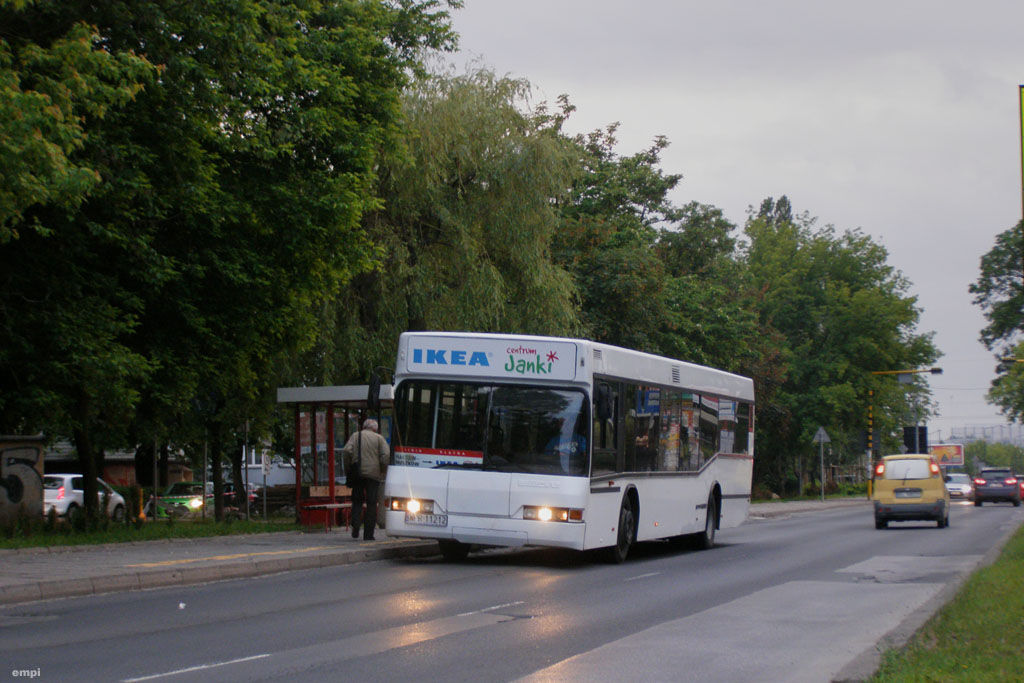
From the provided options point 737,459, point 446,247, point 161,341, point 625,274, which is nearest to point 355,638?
point 161,341

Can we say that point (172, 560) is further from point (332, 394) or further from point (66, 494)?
point (66, 494)

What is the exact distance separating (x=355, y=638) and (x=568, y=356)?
23.8 feet

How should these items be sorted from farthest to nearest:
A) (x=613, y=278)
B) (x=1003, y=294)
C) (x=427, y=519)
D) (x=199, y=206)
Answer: (x=1003, y=294) → (x=613, y=278) → (x=199, y=206) → (x=427, y=519)

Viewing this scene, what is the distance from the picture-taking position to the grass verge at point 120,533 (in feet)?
58.9

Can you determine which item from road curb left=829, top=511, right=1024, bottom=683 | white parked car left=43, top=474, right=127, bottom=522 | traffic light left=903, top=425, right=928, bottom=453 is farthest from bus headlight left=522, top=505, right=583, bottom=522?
traffic light left=903, top=425, right=928, bottom=453

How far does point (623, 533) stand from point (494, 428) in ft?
9.57

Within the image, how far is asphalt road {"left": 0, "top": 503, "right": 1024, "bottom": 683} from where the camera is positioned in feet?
27.5

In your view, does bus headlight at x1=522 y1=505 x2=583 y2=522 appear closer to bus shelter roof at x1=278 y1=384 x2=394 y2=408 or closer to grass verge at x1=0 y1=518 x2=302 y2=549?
bus shelter roof at x1=278 y1=384 x2=394 y2=408

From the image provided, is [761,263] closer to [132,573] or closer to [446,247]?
[446,247]

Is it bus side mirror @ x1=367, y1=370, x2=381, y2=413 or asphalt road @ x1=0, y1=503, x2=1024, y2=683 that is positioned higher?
bus side mirror @ x1=367, y1=370, x2=381, y2=413

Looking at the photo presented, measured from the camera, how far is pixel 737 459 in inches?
925

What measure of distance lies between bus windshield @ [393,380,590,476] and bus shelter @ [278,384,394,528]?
4962mm

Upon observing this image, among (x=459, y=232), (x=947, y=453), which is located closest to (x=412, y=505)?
(x=459, y=232)

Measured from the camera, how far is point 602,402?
54.7 feet
